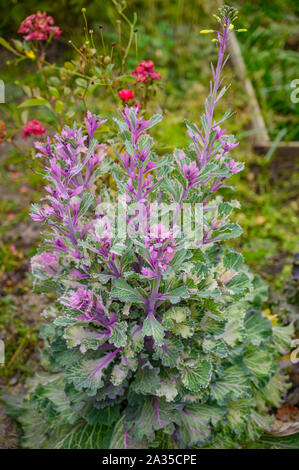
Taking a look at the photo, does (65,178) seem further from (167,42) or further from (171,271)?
(167,42)

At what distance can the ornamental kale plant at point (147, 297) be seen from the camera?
3.90ft

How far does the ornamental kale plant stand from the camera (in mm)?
1188

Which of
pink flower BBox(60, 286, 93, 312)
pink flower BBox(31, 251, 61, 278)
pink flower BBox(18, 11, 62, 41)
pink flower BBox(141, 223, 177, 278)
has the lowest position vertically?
pink flower BBox(60, 286, 93, 312)

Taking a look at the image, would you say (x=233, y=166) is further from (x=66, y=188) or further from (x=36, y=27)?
(x=36, y=27)

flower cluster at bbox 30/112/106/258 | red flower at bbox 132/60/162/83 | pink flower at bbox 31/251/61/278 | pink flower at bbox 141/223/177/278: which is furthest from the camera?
red flower at bbox 132/60/162/83

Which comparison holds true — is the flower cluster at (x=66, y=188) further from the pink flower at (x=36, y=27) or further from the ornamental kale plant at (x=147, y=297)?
the pink flower at (x=36, y=27)

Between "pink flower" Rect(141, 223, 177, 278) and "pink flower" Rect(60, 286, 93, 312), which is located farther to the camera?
"pink flower" Rect(60, 286, 93, 312)

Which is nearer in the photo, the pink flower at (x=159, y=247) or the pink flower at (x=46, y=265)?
the pink flower at (x=159, y=247)

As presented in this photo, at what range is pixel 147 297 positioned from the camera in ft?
4.31

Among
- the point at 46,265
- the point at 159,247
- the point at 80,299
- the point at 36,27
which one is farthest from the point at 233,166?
the point at 36,27

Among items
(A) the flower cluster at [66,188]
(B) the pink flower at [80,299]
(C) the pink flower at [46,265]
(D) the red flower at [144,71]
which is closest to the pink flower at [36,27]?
(D) the red flower at [144,71]

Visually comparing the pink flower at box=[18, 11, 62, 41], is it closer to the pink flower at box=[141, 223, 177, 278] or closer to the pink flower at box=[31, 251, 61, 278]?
the pink flower at box=[31, 251, 61, 278]

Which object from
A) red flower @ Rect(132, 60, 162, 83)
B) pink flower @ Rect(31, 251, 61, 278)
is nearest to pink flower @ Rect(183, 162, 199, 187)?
pink flower @ Rect(31, 251, 61, 278)
